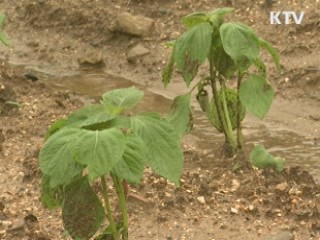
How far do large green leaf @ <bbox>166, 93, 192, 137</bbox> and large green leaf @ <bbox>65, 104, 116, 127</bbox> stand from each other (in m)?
1.06

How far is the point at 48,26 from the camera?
7059mm

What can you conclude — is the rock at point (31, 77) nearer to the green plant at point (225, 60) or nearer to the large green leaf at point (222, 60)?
the green plant at point (225, 60)

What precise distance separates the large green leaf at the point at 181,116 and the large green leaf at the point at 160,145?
1070mm

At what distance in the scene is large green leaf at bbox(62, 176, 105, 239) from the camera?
262 centimetres

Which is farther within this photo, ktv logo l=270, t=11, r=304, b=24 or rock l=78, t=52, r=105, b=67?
rock l=78, t=52, r=105, b=67

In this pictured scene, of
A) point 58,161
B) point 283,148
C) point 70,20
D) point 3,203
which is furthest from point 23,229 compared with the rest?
point 70,20

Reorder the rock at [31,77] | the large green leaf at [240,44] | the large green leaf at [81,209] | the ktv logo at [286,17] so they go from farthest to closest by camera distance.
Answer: the ktv logo at [286,17] < the rock at [31,77] < the large green leaf at [240,44] < the large green leaf at [81,209]

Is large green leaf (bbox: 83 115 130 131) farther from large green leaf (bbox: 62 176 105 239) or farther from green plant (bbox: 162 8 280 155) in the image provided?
green plant (bbox: 162 8 280 155)

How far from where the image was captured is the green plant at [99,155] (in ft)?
7.94

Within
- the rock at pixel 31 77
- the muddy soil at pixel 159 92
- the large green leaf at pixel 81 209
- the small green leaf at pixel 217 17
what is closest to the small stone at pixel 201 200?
the muddy soil at pixel 159 92

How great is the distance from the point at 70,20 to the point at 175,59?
3.61 metres

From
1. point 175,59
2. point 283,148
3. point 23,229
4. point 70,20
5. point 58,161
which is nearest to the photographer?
point 58,161

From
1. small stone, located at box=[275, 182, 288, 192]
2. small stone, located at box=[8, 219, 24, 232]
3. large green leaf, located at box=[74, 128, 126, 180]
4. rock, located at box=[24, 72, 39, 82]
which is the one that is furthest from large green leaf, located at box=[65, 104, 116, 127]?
rock, located at box=[24, 72, 39, 82]

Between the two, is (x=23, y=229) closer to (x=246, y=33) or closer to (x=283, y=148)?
(x=246, y=33)
